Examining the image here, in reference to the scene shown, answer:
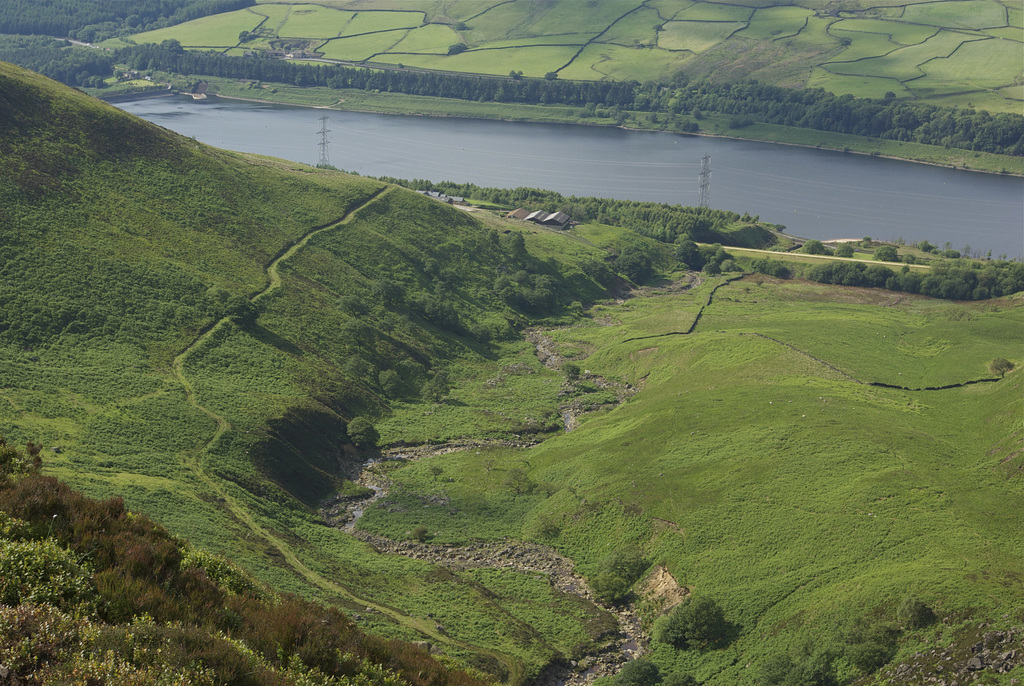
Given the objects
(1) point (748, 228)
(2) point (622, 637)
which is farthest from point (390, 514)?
(1) point (748, 228)

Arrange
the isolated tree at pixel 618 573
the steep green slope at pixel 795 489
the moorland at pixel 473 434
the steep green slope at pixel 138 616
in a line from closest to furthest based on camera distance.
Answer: the steep green slope at pixel 138 616 → the moorland at pixel 473 434 → the steep green slope at pixel 795 489 → the isolated tree at pixel 618 573

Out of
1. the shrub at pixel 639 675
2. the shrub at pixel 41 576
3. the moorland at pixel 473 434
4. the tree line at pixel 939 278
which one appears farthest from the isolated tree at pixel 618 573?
the tree line at pixel 939 278

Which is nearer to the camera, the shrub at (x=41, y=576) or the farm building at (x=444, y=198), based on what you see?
the shrub at (x=41, y=576)

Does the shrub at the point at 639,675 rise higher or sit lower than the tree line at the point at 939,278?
lower

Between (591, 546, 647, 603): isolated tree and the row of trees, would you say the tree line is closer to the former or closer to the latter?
the row of trees

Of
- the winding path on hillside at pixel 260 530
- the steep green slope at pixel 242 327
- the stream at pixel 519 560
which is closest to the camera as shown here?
the winding path on hillside at pixel 260 530

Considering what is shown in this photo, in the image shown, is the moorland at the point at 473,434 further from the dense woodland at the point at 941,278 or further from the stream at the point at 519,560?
the dense woodland at the point at 941,278

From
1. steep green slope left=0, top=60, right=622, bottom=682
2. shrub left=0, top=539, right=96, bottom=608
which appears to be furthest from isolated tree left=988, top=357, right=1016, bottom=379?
shrub left=0, top=539, right=96, bottom=608

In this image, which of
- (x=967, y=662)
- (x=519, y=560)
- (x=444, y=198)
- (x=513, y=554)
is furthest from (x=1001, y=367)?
(x=444, y=198)
